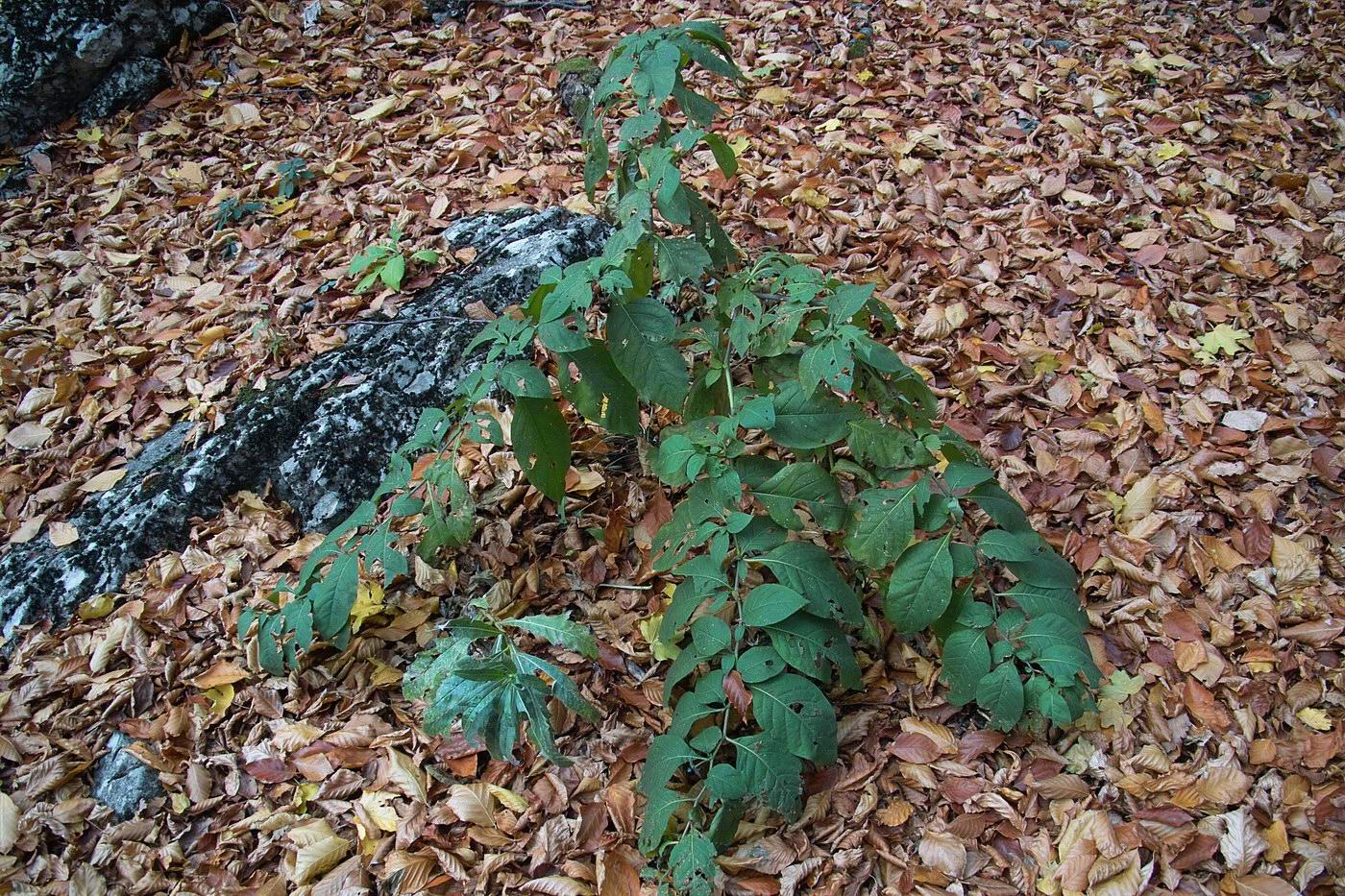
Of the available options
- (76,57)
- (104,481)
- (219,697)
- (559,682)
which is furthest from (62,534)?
(76,57)

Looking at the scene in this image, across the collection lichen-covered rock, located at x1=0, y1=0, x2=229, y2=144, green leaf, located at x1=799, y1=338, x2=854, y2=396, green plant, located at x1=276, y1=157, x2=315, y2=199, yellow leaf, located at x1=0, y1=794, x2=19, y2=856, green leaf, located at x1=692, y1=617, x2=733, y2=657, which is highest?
lichen-covered rock, located at x1=0, y1=0, x2=229, y2=144

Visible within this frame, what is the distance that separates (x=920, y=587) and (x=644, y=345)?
849 mm

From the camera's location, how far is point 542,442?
211 centimetres

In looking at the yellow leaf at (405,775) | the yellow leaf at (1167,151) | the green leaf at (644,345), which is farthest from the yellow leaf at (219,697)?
the yellow leaf at (1167,151)

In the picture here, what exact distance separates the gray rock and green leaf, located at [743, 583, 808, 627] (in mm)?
1573

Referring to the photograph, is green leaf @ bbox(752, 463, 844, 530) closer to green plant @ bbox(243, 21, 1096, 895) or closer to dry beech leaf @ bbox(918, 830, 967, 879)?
green plant @ bbox(243, 21, 1096, 895)

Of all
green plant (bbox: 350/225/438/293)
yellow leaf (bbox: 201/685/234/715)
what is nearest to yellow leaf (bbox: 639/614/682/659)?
yellow leaf (bbox: 201/685/234/715)

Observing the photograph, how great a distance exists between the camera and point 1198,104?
13.5 ft

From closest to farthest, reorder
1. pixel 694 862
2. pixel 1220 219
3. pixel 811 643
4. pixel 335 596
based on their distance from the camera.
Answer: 1. pixel 694 862
2. pixel 811 643
3. pixel 335 596
4. pixel 1220 219

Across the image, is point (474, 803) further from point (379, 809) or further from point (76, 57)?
point (76, 57)

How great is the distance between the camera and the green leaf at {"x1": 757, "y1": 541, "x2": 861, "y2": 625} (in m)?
1.91

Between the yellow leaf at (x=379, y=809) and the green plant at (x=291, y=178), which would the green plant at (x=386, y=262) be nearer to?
the green plant at (x=291, y=178)

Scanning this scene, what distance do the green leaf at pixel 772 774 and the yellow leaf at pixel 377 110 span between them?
3685mm

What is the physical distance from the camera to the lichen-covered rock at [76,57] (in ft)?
13.9
